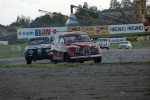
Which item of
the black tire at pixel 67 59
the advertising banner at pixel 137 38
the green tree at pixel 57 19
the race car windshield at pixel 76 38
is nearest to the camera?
the black tire at pixel 67 59

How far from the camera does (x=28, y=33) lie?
6278cm

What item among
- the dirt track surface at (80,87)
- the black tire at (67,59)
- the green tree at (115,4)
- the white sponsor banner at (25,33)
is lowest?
the dirt track surface at (80,87)

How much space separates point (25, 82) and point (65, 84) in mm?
1376

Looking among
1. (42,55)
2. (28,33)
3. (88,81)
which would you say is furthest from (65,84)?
(28,33)

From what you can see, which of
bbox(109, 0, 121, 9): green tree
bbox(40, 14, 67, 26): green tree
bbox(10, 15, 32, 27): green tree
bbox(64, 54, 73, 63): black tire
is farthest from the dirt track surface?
bbox(10, 15, 32, 27): green tree

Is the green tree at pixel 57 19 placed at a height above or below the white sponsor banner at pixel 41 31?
above

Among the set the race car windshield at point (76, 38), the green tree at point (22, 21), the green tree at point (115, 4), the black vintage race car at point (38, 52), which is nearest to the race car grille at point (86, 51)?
the race car windshield at point (76, 38)

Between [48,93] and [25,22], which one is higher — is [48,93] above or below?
below

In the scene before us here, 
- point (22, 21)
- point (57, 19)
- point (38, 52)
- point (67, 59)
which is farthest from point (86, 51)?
point (22, 21)

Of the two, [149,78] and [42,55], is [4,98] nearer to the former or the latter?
[149,78]

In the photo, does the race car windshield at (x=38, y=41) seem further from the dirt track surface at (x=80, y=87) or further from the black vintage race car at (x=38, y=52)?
the dirt track surface at (x=80, y=87)

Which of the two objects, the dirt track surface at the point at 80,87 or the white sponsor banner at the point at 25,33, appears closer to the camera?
the dirt track surface at the point at 80,87

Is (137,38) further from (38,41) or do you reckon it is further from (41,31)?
(38,41)

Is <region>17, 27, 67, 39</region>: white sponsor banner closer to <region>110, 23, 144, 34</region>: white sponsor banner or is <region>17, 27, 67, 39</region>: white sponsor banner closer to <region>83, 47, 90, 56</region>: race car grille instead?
<region>110, 23, 144, 34</region>: white sponsor banner
